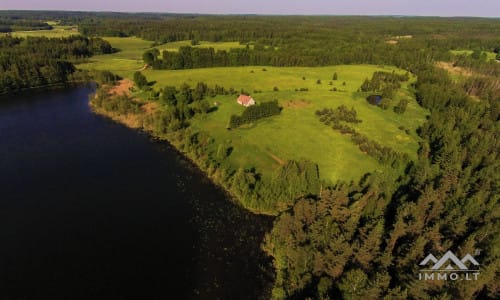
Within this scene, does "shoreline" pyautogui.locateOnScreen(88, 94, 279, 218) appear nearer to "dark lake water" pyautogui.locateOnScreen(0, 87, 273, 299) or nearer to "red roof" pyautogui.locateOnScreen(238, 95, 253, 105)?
"dark lake water" pyautogui.locateOnScreen(0, 87, 273, 299)

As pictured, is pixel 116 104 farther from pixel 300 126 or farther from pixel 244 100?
pixel 300 126

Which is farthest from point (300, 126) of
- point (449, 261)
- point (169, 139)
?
point (449, 261)

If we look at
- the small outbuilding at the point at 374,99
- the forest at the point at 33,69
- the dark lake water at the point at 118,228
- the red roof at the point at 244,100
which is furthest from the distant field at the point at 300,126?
the forest at the point at 33,69

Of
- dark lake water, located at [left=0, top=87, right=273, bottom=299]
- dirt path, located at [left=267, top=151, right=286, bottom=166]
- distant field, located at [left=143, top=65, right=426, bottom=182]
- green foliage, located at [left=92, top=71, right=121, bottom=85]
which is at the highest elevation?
green foliage, located at [left=92, top=71, right=121, bottom=85]

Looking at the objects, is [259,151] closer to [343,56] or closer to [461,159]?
[461,159]

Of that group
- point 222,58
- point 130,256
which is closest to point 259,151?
point 130,256

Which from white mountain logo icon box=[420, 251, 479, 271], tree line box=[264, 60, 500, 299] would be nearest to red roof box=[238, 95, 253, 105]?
tree line box=[264, 60, 500, 299]
